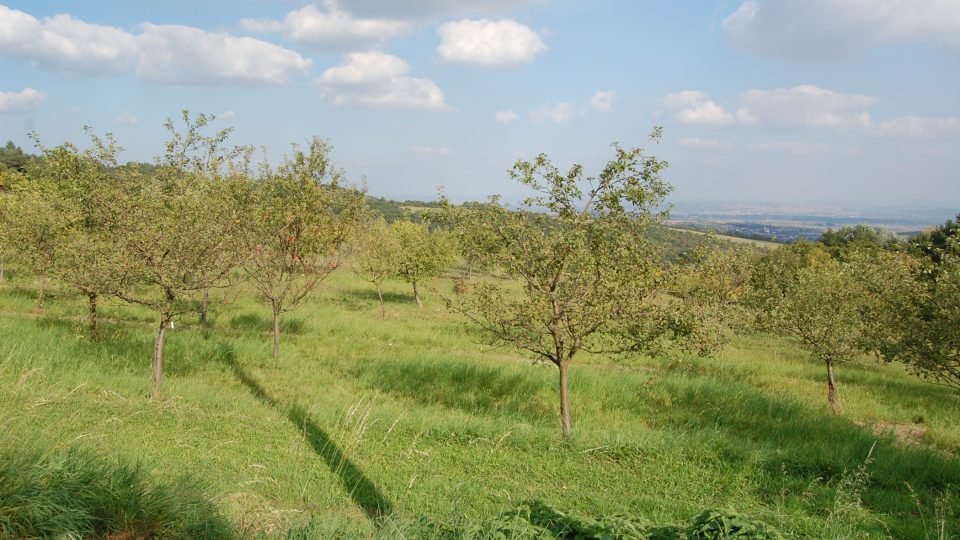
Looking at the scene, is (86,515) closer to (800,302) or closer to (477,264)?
(477,264)

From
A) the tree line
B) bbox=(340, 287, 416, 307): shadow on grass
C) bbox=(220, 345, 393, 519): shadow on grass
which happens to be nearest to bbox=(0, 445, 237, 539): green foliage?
bbox=(220, 345, 393, 519): shadow on grass

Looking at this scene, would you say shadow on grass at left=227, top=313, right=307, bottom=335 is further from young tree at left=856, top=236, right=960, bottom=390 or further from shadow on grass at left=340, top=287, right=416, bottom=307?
young tree at left=856, top=236, right=960, bottom=390

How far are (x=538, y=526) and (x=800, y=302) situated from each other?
13.6 meters

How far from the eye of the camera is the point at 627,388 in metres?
13.6

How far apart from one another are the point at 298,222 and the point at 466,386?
22.2 feet

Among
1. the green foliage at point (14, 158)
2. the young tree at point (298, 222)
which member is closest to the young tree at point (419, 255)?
the young tree at point (298, 222)

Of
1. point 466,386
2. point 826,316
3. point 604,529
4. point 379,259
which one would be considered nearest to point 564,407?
point 466,386

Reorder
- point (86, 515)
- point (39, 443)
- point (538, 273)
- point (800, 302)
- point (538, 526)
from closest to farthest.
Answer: point (86, 515)
point (538, 526)
point (39, 443)
point (538, 273)
point (800, 302)

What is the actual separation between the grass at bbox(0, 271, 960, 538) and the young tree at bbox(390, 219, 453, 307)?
13.9 m

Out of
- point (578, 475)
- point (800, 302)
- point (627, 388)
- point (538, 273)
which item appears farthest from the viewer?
point (800, 302)

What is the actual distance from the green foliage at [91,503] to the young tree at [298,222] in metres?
10.3

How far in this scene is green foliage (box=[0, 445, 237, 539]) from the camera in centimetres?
408

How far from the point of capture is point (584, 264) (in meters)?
9.12

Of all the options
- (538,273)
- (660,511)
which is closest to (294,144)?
(538,273)
